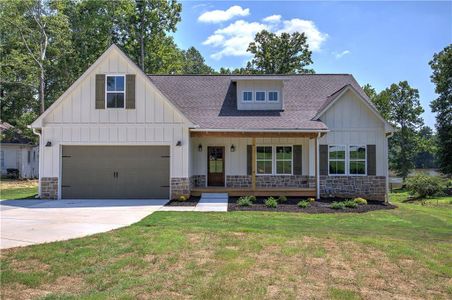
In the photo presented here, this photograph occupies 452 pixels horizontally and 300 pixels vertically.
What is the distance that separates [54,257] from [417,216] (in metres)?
10.6

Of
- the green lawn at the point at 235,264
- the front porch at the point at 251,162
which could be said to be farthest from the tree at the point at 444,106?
the green lawn at the point at 235,264

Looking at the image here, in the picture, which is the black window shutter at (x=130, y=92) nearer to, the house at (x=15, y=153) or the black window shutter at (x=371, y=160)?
the black window shutter at (x=371, y=160)

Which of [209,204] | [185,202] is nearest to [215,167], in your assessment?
→ [185,202]

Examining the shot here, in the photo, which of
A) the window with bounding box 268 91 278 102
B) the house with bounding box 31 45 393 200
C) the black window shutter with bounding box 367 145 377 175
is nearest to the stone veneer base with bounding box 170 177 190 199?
the house with bounding box 31 45 393 200

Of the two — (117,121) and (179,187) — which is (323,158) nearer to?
(179,187)

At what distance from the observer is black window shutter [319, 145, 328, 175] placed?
15.7 m

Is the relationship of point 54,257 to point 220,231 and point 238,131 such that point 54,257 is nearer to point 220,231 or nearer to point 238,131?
point 220,231

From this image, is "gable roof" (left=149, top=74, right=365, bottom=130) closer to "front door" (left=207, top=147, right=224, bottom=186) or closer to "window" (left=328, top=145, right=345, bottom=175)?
"window" (left=328, top=145, right=345, bottom=175)

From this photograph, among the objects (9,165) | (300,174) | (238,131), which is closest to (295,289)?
(238,131)

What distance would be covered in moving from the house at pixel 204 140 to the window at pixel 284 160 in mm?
44

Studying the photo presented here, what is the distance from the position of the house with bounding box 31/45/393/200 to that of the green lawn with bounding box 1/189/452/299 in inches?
236

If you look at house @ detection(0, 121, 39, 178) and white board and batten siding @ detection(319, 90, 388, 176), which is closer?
white board and batten siding @ detection(319, 90, 388, 176)

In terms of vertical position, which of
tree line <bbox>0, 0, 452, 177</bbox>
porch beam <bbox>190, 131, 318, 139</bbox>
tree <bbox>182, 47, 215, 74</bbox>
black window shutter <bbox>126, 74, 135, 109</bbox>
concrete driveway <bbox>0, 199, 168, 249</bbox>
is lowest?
concrete driveway <bbox>0, 199, 168, 249</bbox>

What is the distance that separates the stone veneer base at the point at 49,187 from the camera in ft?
47.4
